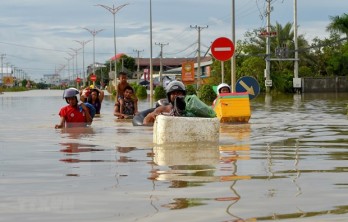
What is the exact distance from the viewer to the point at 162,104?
17.0m

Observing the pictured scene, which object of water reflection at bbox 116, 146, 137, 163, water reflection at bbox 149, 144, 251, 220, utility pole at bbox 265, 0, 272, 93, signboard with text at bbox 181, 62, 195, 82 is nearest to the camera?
water reflection at bbox 149, 144, 251, 220

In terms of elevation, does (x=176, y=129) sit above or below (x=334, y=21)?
below

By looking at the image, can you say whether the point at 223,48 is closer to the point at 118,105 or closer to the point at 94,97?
the point at 118,105

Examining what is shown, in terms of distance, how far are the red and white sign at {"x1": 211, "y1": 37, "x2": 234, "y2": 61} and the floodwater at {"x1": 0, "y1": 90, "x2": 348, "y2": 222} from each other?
17.6 ft

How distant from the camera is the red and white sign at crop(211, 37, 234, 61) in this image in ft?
68.4

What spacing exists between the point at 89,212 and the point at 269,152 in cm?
609

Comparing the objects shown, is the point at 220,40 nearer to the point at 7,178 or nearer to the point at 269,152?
the point at 269,152

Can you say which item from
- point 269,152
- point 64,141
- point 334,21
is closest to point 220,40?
point 64,141

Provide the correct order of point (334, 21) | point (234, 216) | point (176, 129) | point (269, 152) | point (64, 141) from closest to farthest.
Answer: point (234, 216) → point (269, 152) → point (176, 129) → point (64, 141) → point (334, 21)

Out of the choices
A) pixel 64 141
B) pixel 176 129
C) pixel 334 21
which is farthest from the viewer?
pixel 334 21

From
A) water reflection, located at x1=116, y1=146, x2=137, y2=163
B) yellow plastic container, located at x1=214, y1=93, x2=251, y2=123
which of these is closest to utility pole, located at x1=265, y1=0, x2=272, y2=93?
yellow plastic container, located at x1=214, y1=93, x2=251, y2=123

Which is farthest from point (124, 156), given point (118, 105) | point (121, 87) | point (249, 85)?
point (118, 105)

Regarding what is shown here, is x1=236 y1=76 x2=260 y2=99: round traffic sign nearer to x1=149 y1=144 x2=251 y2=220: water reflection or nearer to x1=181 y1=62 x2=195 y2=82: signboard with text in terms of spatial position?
x1=149 y1=144 x2=251 y2=220: water reflection

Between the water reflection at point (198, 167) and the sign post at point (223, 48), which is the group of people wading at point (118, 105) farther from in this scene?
the sign post at point (223, 48)
